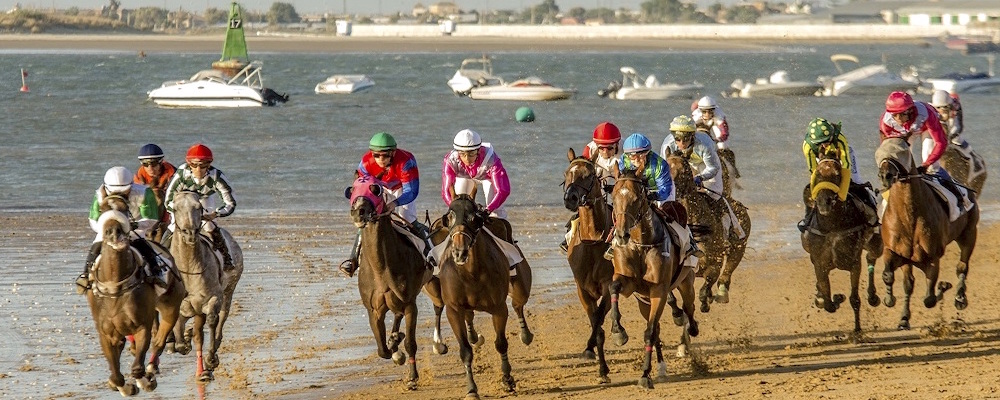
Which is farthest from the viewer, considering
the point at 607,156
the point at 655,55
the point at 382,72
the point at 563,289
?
the point at 655,55

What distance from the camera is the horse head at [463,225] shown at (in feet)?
41.4

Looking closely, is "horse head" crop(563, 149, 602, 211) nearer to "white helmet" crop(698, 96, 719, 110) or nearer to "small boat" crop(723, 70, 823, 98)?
"white helmet" crop(698, 96, 719, 110)

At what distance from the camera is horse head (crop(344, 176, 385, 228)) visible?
42.0 feet

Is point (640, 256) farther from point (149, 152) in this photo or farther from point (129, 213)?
point (149, 152)

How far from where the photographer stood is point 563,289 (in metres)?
19.3

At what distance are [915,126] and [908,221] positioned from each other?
1465 millimetres

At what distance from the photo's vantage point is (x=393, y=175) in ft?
47.8

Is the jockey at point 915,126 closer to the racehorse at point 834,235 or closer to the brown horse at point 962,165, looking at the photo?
the racehorse at point 834,235

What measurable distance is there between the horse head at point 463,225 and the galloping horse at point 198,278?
97.6 inches

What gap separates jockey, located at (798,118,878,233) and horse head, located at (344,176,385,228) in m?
4.84

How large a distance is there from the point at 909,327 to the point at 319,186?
63.0ft

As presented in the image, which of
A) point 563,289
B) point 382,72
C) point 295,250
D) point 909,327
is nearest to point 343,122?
point 295,250

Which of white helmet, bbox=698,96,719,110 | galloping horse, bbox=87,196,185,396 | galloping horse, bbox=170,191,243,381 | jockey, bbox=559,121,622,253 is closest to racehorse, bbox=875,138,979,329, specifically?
jockey, bbox=559,121,622,253

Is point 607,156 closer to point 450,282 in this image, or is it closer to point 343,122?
point 450,282
